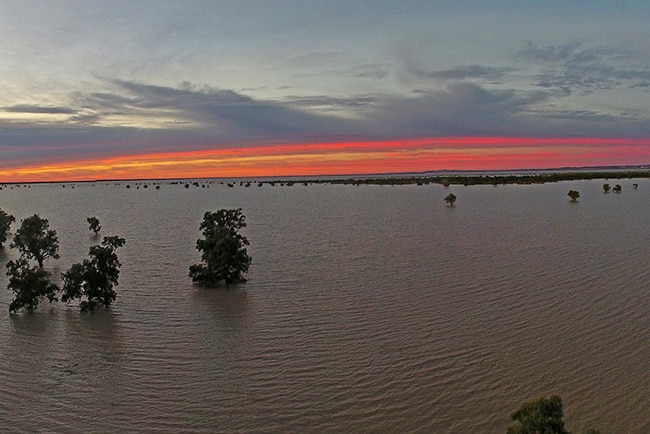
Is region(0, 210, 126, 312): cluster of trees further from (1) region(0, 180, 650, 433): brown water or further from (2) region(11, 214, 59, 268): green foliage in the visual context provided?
(2) region(11, 214, 59, 268): green foliage

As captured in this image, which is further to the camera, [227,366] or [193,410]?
[227,366]

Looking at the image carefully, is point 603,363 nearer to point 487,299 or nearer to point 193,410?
point 487,299

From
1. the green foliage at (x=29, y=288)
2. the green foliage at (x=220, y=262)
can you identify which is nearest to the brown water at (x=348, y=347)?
the green foliage at (x=29, y=288)

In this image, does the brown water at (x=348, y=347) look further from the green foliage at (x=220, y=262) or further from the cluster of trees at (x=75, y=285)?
the green foliage at (x=220, y=262)

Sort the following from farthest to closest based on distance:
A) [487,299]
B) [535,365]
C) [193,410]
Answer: [487,299], [535,365], [193,410]

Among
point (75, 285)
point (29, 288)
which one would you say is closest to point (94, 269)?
point (75, 285)

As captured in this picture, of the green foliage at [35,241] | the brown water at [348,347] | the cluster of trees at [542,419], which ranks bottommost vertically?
the brown water at [348,347]

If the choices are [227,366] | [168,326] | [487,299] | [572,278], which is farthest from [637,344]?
[168,326]
